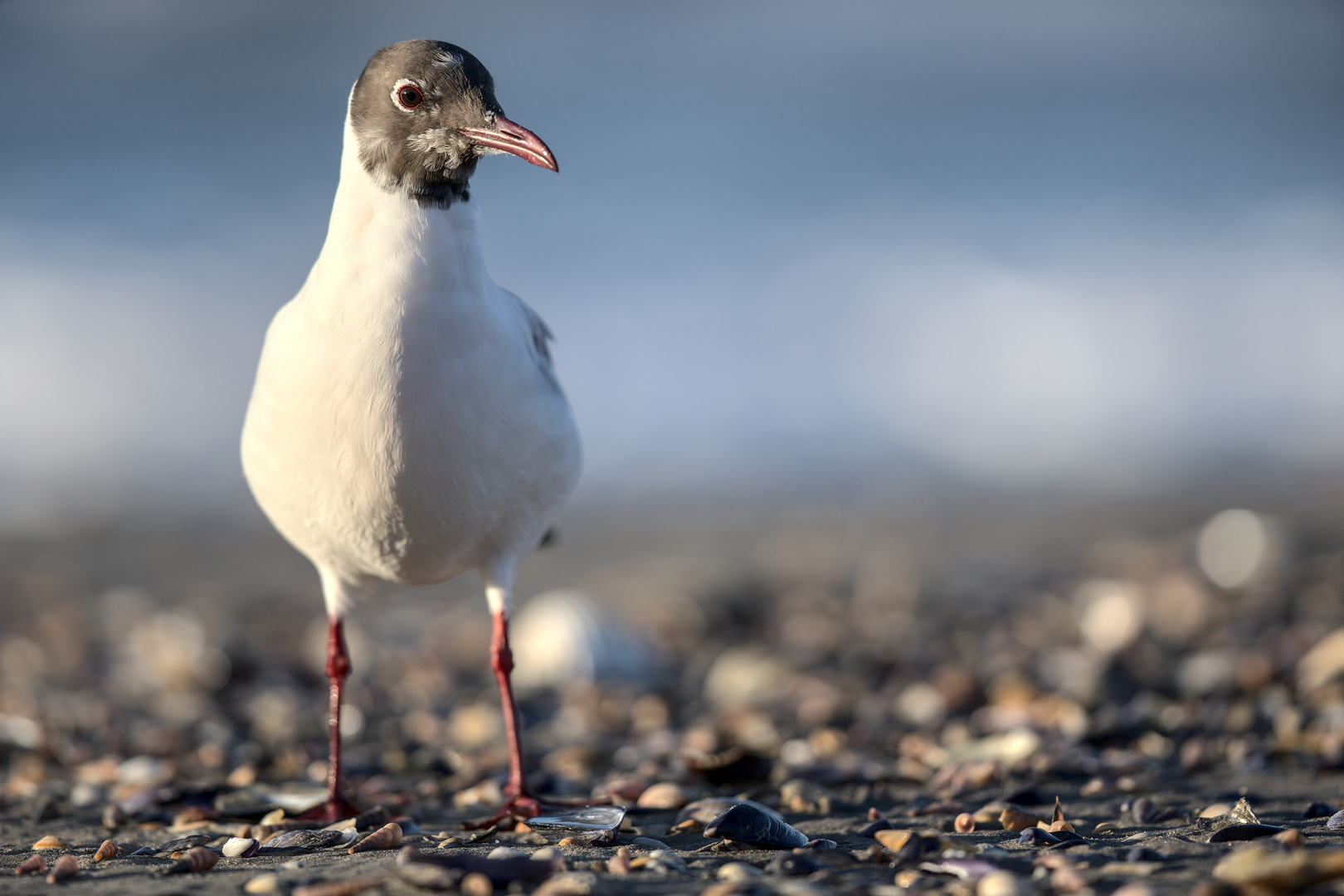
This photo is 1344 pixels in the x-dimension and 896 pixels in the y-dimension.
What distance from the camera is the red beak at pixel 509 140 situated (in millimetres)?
3740

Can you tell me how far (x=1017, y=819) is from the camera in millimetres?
3715

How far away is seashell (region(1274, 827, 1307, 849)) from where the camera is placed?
310 centimetres

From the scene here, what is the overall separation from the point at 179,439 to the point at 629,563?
1278 cm

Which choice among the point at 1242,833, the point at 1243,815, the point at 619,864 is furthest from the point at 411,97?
the point at 1243,815

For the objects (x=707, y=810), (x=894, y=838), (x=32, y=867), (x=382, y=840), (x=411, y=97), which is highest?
(x=411, y=97)

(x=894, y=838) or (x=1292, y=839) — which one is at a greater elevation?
(x=894, y=838)

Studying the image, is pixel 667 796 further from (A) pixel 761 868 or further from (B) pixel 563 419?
(B) pixel 563 419

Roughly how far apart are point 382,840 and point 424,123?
7.69 feet

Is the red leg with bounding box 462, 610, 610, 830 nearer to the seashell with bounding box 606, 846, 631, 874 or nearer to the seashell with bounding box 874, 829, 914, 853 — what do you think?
the seashell with bounding box 606, 846, 631, 874

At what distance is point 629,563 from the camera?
1242 centimetres

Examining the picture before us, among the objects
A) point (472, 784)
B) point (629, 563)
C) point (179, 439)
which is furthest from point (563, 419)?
point (179, 439)

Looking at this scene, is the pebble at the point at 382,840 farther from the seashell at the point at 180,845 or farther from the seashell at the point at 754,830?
the seashell at the point at 754,830

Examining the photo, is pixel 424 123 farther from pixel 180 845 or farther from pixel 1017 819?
pixel 1017 819

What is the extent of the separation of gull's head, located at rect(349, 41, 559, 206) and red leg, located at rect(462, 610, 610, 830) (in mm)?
1746
